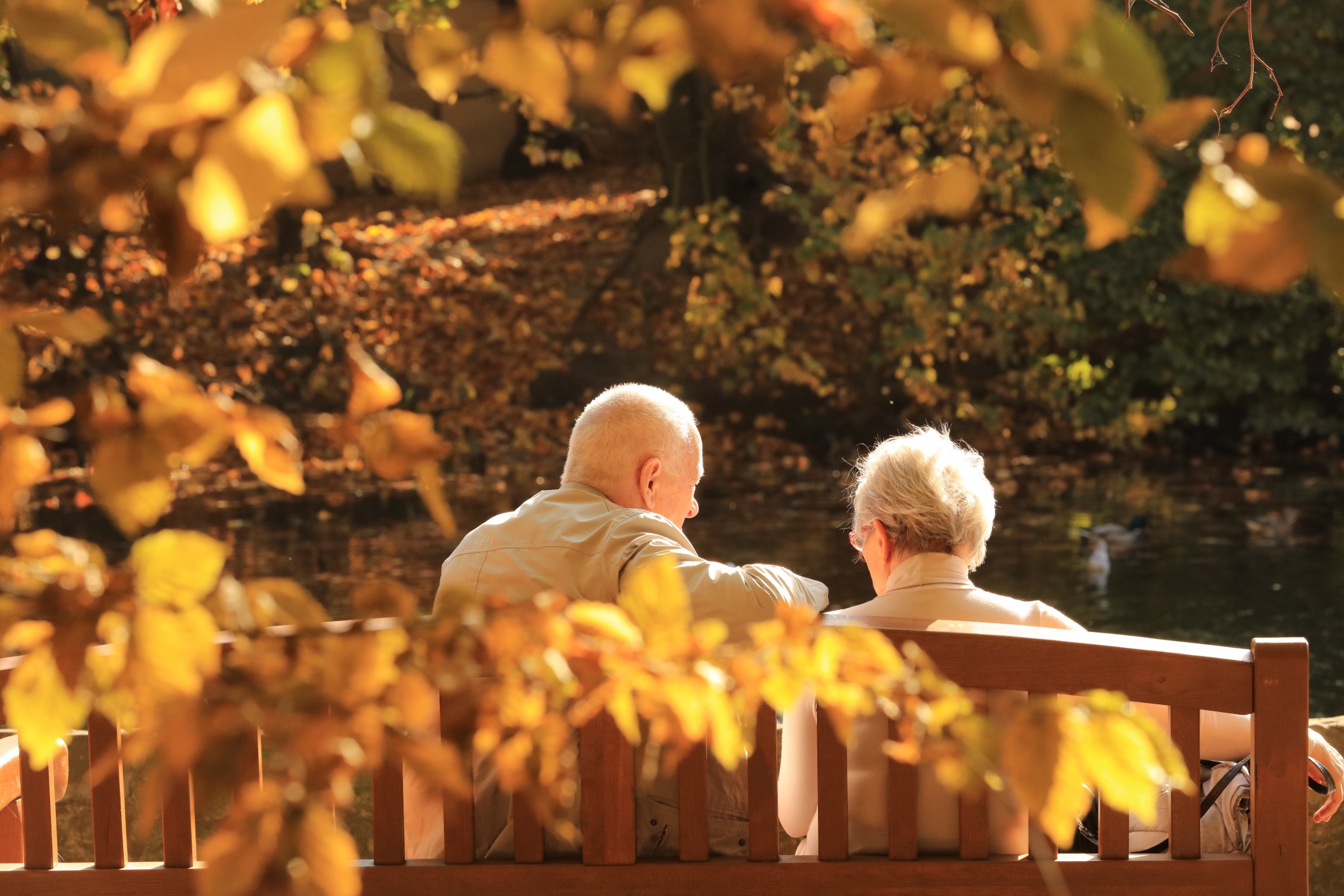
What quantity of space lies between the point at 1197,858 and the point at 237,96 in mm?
1946

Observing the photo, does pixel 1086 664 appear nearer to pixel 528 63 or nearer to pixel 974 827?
pixel 974 827

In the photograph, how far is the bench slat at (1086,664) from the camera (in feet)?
7.05

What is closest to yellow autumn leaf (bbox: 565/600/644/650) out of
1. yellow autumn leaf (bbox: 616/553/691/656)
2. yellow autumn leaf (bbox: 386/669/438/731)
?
yellow autumn leaf (bbox: 616/553/691/656)

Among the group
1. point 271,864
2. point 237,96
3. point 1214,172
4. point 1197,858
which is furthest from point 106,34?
point 1197,858

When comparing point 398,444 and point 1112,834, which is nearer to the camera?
point 398,444

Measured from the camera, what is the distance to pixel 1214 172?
77 cm

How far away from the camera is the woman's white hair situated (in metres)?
2.77

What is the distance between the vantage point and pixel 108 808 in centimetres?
231

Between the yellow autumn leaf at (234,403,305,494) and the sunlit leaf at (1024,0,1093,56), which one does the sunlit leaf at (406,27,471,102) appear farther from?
the sunlit leaf at (1024,0,1093,56)

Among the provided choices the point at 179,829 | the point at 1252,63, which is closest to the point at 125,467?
the point at 179,829

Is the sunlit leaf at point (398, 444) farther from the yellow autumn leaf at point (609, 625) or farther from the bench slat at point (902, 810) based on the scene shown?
the bench slat at point (902, 810)

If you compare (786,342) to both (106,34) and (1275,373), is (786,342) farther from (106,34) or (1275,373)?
(106,34)

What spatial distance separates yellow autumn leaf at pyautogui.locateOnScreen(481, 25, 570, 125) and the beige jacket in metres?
1.58

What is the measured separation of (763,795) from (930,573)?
634mm
